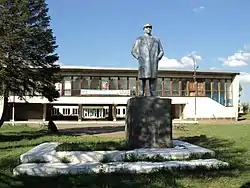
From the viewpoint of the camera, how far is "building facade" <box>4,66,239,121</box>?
156 ft

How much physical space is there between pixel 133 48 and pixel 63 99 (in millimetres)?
35944

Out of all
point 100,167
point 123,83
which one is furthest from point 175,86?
point 100,167

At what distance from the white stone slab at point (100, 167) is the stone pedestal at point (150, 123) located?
2012 millimetres

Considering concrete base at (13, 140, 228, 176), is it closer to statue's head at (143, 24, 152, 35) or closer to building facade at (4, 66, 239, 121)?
statue's head at (143, 24, 152, 35)

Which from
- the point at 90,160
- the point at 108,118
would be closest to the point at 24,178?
the point at 90,160

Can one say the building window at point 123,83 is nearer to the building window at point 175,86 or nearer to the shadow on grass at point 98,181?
the building window at point 175,86

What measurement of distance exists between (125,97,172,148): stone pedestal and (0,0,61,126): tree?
11.6 metres

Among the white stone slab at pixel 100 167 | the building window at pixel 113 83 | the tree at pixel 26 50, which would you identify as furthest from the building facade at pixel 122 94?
the white stone slab at pixel 100 167

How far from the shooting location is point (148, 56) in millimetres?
11469

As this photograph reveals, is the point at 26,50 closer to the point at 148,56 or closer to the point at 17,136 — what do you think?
the point at 17,136

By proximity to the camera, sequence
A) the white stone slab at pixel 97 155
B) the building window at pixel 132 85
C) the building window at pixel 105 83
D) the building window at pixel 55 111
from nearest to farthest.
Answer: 1. the white stone slab at pixel 97 155
2. the building window at pixel 105 83
3. the building window at pixel 132 85
4. the building window at pixel 55 111

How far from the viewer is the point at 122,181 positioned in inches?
283

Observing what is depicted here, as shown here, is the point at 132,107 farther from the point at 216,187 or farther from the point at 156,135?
the point at 216,187

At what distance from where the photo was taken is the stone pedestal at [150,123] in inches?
419
